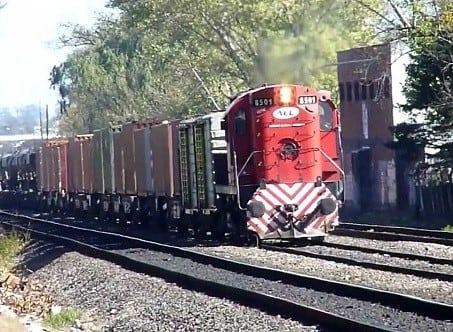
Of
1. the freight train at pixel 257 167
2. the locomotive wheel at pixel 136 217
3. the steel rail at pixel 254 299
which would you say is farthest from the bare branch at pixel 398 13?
the steel rail at pixel 254 299

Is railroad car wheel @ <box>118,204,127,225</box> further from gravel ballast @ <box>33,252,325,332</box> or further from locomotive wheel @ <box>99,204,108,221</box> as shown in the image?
gravel ballast @ <box>33,252,325,332</box>

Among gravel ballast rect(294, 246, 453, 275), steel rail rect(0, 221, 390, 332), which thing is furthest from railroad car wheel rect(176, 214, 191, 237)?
gravel ballast rect(294, 246, 453, 275)

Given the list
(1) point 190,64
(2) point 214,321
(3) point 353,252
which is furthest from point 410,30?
(1) point 190,64

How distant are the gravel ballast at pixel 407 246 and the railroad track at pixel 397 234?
0.22 m

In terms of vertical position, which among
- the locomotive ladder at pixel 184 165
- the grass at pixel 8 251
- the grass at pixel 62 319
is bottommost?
the grass at pixel 62 319

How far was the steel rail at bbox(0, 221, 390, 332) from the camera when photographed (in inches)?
463

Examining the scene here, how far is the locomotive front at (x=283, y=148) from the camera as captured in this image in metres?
23.2

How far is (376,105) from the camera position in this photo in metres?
43.7

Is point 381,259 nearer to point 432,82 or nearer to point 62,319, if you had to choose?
point 62,319

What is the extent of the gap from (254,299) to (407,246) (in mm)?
8062

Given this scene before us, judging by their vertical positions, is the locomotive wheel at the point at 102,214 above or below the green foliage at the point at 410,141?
below

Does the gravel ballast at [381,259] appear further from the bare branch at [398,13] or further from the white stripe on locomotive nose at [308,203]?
the bare branch at [398,13]

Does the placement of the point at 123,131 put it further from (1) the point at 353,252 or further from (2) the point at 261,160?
(1) the point at 353,252

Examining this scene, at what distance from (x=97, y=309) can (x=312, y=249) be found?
24.3 feet
